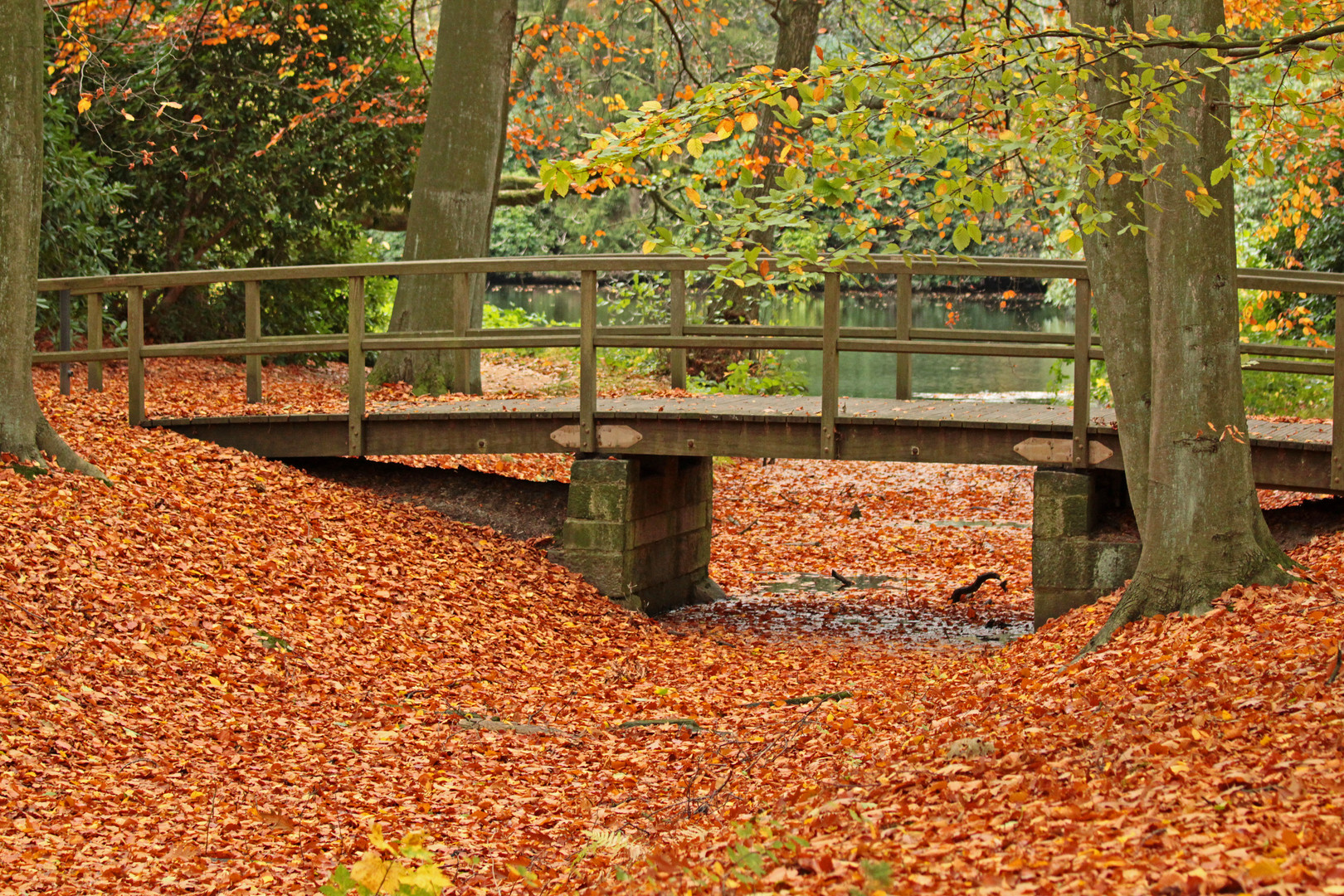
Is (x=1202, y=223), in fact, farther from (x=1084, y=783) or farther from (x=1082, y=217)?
(x=1084, y=783)

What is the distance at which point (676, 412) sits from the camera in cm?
1047

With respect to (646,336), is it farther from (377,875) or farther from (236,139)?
(236,139)

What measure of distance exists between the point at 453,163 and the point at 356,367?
13.4ft

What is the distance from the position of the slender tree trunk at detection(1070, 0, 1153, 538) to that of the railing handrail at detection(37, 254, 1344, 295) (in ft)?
2.44

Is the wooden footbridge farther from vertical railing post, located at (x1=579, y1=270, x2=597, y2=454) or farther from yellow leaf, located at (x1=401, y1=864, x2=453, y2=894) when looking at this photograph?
yellow leaf, located at (x1=401, y1=864, x2=453, y2=894)

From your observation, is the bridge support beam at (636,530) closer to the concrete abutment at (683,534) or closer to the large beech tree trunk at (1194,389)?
the concrete abutment at (683,534)

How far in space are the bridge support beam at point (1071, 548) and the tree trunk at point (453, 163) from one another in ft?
20.5

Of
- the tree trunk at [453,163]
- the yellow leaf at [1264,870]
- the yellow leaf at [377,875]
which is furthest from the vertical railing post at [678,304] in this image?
the yellow leaf at [1264,870]

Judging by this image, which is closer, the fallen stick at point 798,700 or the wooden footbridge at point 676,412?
the fallen stick at point 798,700

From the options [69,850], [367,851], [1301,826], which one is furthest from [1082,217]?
[69,850]

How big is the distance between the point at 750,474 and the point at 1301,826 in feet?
47.6

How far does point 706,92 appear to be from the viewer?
5.75 metres

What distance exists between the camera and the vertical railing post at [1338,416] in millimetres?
8688

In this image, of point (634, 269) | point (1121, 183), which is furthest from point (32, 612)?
point (1121, 183)
